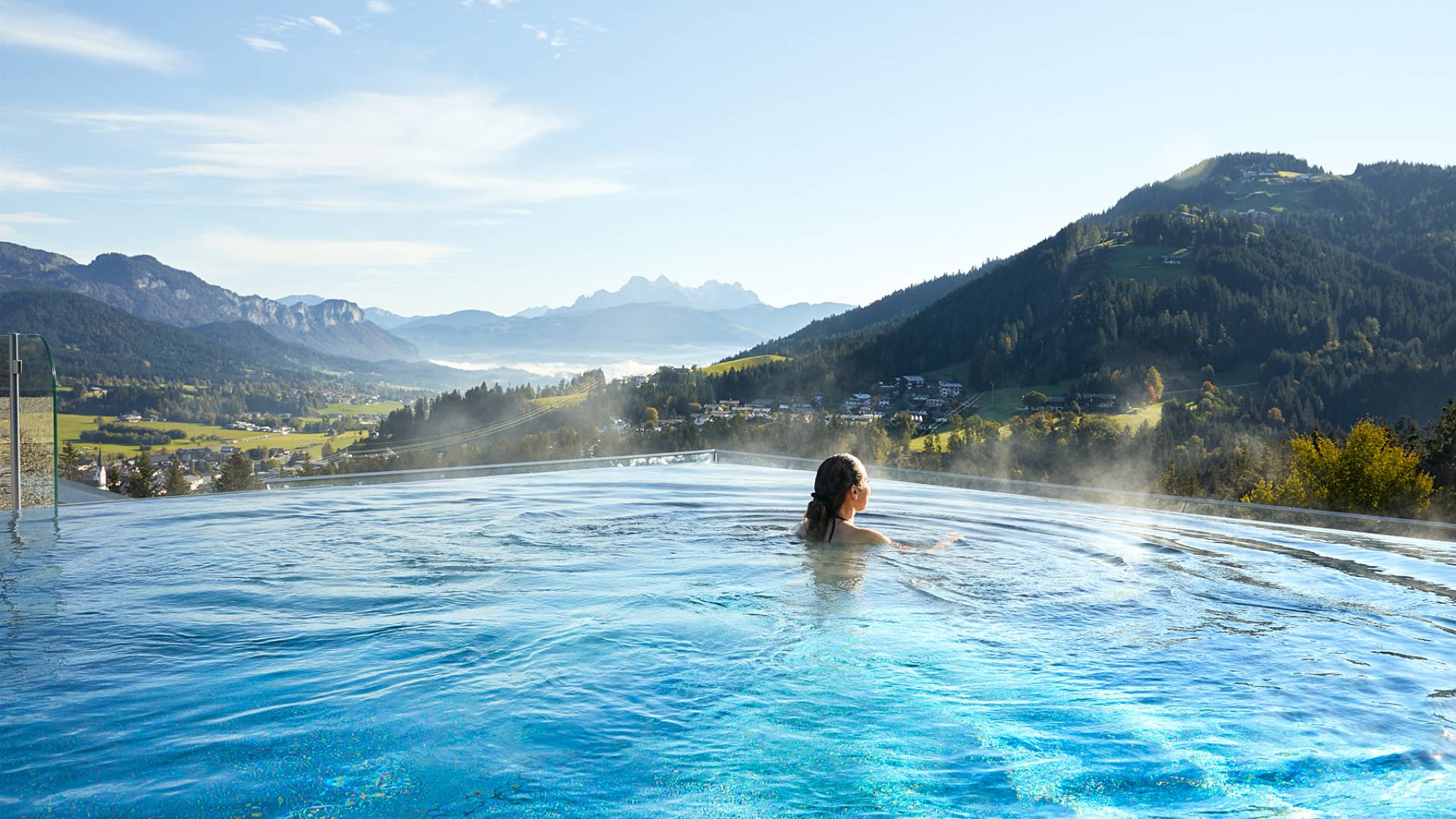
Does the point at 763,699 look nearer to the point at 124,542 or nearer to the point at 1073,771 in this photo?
the point at 1073,771

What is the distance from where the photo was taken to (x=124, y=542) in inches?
199

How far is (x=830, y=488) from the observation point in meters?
4.84

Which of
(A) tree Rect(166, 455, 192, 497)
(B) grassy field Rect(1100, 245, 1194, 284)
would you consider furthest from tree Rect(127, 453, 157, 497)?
(B) grassy field Rect(1100, 245, 1194, 284)

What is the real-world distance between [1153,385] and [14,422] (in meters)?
Answer: 69.8

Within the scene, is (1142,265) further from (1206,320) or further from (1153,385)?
(1153,385)

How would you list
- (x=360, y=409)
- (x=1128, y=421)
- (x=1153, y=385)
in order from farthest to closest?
1. (x=1153, y=385)
2. (x=360, y=409)
3. (x=1128, y=421)

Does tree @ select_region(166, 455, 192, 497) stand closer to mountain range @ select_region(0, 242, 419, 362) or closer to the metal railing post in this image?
the metal railing post

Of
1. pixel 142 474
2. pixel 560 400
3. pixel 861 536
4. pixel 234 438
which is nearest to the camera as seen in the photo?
pixel 861 536

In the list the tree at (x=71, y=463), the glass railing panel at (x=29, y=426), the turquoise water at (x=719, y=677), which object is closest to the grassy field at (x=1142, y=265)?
the tree at (x=71, y=463)

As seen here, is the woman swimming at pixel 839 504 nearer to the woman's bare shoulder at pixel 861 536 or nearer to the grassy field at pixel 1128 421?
the woman's bare shoulder at pixel 861 536

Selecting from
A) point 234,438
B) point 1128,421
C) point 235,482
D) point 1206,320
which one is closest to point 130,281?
point 234,438

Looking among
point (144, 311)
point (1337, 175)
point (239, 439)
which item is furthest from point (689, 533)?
point (144, 311)

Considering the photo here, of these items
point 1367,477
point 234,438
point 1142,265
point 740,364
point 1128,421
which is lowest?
point 1367,477

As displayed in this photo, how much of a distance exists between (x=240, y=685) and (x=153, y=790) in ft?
2.46
